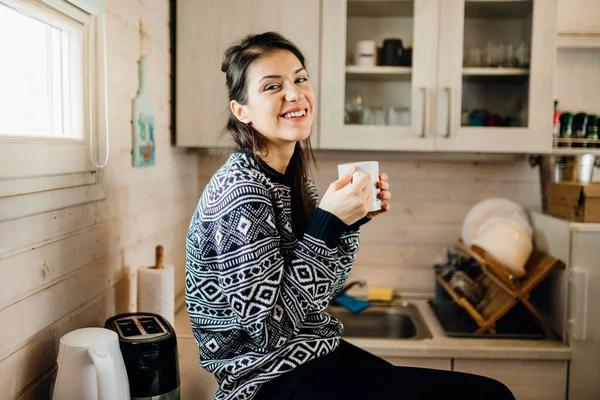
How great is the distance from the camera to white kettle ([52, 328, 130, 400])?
110cm

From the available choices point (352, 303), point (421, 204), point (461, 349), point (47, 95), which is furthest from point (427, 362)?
point (47, 95)

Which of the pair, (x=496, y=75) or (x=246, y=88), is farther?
(x=496, y=75)

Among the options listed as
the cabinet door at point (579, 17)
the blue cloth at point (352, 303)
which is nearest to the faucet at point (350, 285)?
the blue cloth at point (352, 303)

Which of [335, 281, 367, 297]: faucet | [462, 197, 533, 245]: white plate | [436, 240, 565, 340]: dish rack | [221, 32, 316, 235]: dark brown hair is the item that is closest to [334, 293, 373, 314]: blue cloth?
[335, 281, 367, 297]: faucet

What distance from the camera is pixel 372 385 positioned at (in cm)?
121

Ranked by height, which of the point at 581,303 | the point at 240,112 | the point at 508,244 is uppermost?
the point at 240,112

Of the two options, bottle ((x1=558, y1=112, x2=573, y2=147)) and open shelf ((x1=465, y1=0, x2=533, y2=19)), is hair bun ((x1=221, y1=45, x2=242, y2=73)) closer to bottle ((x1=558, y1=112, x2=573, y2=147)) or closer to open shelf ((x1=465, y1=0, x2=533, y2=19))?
open shelf ((x1=465, y1=0, x2=533, y2=19))

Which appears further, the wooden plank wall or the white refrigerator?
the white refrigerator

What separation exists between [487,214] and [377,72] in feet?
2.29

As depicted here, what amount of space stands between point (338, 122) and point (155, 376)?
120cm

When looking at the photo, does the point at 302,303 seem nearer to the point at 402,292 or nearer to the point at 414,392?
the point at 414,392

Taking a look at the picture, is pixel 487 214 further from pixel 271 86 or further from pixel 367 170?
Answer: pixel 271 86

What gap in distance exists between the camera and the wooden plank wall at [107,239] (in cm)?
111

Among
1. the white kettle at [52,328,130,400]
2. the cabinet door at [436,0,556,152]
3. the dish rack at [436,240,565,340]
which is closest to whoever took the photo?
the white kettle at [52,328,130,400]
